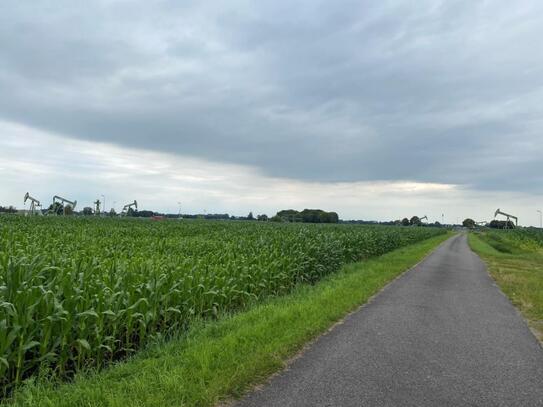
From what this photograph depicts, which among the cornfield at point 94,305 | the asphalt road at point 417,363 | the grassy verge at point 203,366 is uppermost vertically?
the cornfield at point 94,305

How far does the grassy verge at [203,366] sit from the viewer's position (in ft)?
13.7

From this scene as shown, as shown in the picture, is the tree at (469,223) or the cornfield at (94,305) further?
the tree at (469,223)

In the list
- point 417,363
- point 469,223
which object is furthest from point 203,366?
point 469,223

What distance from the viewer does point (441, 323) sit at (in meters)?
8.24

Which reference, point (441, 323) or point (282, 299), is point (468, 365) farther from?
point (282, 299)

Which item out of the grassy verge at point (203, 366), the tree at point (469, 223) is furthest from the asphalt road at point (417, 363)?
the tree at point (469, 223)

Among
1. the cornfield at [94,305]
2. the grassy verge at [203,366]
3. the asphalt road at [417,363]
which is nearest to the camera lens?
the grassy verge at [203,366]

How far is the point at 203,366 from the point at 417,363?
2786 millimetres

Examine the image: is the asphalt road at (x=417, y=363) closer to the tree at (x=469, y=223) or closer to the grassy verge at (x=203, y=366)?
the grassy verge at (x=203, y=366)

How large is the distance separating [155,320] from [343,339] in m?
2.91

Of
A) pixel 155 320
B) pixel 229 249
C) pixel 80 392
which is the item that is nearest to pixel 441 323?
pixel 155 320

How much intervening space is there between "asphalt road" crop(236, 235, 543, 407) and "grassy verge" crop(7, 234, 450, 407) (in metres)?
0.29

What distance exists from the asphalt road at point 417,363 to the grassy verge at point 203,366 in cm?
29

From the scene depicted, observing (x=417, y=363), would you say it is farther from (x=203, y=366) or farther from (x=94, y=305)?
(x=94, y=305)
